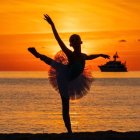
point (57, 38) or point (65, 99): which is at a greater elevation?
point (57, 38)

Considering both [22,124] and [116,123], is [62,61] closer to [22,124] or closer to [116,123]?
[22,124]

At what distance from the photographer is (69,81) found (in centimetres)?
1238

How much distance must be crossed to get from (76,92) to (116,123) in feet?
99.1

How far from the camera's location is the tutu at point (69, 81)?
1221 cm

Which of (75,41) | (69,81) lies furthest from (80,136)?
(75,41)

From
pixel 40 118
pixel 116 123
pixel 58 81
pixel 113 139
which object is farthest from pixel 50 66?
pixel 40 118

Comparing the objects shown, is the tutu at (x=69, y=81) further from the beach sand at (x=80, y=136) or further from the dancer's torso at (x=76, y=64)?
the beach sand at (x=80, y=136)

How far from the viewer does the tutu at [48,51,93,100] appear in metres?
12.2

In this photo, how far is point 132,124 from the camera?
40.8 m

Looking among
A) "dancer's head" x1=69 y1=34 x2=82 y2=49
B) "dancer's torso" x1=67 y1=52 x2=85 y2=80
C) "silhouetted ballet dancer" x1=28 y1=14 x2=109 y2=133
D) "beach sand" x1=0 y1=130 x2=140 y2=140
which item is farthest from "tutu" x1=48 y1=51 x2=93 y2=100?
"beach sand" x1=0 y1=130 x2=140 y2=140

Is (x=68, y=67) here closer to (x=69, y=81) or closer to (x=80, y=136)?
(x=69, y=81)

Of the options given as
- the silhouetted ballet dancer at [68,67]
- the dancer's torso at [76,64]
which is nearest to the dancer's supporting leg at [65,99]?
the silhouetted ballet dancer at [68,67]

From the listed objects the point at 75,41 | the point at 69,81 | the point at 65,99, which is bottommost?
the point at 65,99

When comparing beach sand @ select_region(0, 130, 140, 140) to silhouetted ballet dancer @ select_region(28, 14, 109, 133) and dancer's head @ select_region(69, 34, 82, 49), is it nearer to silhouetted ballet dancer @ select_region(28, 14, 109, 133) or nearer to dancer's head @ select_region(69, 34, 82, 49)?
silhouetted ballet dancer @ select_region(28, 14, 109, 133)
